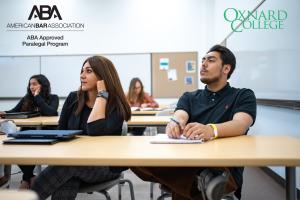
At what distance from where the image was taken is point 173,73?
239 inches

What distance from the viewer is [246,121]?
158cm

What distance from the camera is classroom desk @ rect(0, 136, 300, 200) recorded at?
3.36ft

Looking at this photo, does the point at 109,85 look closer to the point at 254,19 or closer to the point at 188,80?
the point at 254,19

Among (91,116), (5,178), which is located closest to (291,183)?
(91,116)

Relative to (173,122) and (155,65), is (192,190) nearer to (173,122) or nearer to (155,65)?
(173,122)

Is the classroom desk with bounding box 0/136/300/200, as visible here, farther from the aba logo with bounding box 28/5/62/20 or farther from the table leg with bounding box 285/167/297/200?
the aba logo with bounding box 28/5/62/20

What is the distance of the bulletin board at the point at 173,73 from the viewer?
605cm

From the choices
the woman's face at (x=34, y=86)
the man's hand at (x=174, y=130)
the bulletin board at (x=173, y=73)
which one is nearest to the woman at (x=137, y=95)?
the bulletin board at (x=173, y=73)

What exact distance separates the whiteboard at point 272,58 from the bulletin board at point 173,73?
1749 mm

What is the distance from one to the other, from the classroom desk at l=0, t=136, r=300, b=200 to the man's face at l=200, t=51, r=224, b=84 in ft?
1.69

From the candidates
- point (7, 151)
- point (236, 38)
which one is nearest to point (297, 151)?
point (7, 151)

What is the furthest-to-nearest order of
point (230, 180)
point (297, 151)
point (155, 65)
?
1. point (155, 65)
2. point (230, 180)
3. point (297, 151)

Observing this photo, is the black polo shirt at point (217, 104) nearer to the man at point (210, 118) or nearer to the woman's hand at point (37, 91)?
the man at point (210, 118)

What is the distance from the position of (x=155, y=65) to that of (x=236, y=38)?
2.09 meters
